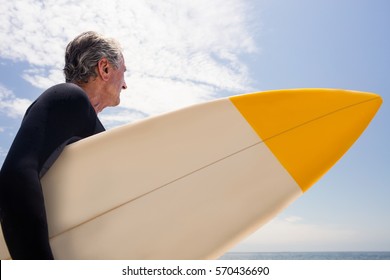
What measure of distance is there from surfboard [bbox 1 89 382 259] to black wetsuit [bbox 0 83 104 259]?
18 centimetres

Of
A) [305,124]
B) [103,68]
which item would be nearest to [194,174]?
[305,124]

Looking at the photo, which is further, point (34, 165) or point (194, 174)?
point (194, 174)

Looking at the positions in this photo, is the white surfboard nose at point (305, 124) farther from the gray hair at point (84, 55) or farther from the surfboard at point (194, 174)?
the gray hair at point (84, 55)

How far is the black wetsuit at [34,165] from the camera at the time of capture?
121 centimetres

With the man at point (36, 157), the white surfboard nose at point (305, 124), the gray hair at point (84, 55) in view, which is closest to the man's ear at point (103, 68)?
the gray hair at point (84, 55)

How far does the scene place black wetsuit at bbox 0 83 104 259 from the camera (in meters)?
1.21

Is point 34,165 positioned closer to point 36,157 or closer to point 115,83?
point 36,157

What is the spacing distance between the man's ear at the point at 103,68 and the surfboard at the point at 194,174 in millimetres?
380

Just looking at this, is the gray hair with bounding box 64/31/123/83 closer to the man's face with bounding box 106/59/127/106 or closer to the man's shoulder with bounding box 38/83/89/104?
the man's face with bounding box 106/59/127/106

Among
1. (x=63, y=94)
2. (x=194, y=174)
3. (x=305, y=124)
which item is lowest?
(x=194, y=174)

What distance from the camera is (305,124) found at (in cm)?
186

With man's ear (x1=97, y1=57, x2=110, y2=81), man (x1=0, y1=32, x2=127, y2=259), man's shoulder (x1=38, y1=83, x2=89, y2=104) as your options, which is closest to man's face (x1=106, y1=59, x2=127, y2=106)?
man's ear (x1=97, y1=57, x2=110, y2=81)

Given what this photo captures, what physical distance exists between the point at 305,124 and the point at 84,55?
1243 millimetres
